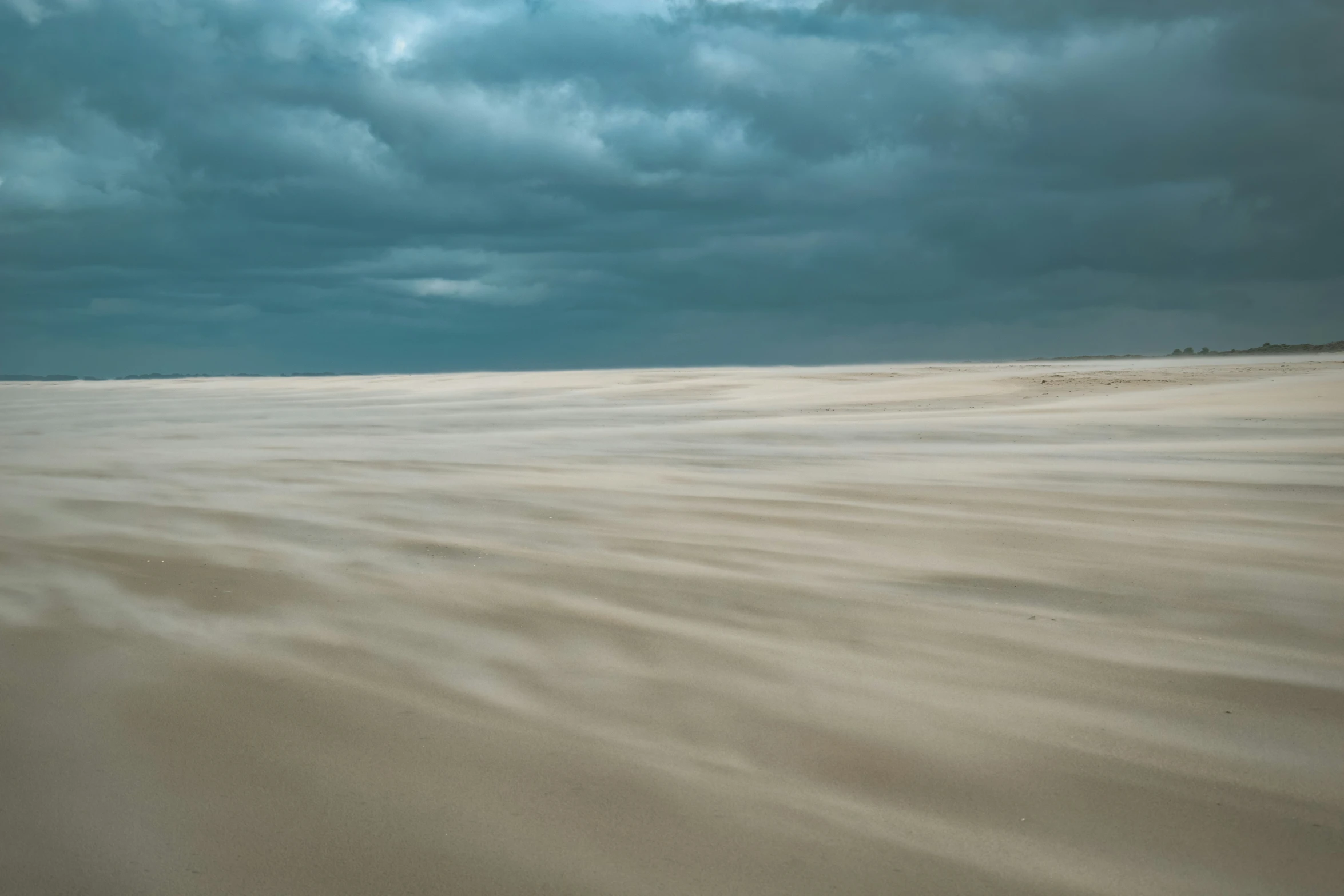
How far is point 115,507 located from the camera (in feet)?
18.5

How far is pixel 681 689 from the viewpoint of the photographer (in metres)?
2.54

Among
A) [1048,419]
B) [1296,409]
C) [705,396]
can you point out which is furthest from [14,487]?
[705,396]

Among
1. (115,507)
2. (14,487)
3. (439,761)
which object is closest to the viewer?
(439,761)

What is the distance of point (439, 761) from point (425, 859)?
40 cm

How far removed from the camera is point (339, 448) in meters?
9.50

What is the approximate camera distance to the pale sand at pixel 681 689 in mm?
1745

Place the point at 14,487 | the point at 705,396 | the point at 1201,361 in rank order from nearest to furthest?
the point at 14,487 → the point at 705,396 → the point at 1201,361

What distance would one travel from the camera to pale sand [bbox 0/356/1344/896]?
68.7 inches

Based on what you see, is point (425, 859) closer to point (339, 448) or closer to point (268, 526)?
point (268, 526)

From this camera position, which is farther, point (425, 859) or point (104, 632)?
point (104, 632)

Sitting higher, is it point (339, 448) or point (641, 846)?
point (339, 448)

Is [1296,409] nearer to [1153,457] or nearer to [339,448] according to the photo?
[1153,457]

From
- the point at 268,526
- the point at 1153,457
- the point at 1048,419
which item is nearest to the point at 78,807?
the point at 268,526

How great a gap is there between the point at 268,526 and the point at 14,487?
116 inches
